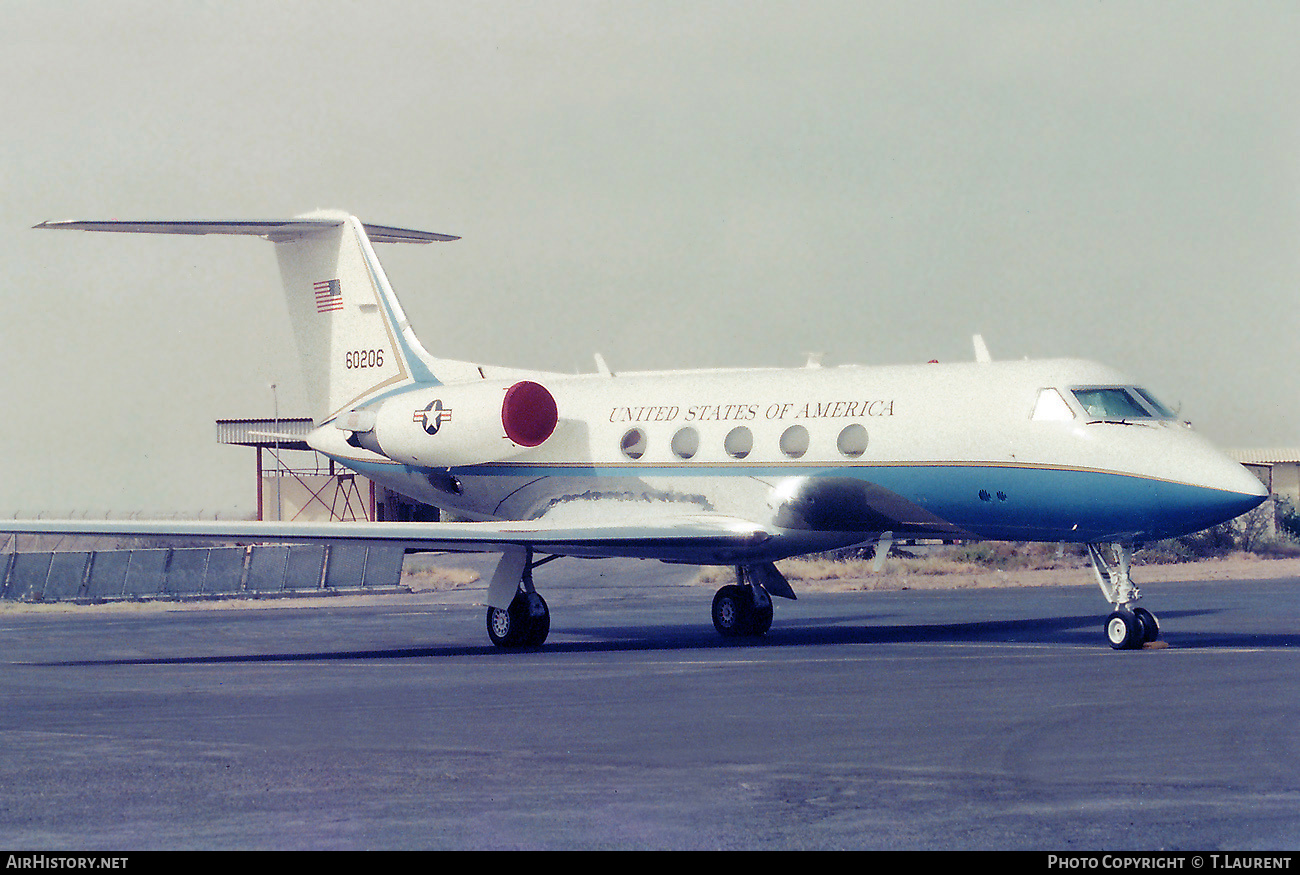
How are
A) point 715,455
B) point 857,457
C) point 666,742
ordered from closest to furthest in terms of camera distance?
point 666,742
point 857,457
point 715,455

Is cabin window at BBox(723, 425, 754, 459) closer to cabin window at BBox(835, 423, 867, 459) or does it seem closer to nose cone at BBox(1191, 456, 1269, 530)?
cabin window at BBox(835, 423, 867, 459)

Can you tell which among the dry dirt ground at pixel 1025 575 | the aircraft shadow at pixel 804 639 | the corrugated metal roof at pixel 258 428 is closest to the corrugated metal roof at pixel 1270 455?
the dry dirt ground at pixel 1025 575

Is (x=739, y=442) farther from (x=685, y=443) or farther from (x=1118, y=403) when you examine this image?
(x=1118, y=403)

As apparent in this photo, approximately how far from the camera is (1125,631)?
1741cm

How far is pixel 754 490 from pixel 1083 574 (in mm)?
21603

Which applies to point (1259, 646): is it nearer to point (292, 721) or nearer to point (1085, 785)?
point (1085, 785)

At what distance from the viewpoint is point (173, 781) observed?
941cm

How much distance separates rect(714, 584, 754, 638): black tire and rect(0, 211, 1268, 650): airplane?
1.1 inches

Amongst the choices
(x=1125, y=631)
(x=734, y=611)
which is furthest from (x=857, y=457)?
(x=1125, y=631)

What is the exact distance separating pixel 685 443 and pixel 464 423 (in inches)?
128

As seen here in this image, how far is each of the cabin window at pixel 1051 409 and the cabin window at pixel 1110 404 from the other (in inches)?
7.2

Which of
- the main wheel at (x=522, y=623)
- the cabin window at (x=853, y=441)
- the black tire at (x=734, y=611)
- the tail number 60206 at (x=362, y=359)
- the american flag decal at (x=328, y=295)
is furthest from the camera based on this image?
the american flag decal at (x=328, y=295)

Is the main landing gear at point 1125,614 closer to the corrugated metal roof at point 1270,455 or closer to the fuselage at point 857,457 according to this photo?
the fuselage at point 857,457

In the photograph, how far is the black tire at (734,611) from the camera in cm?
2198
